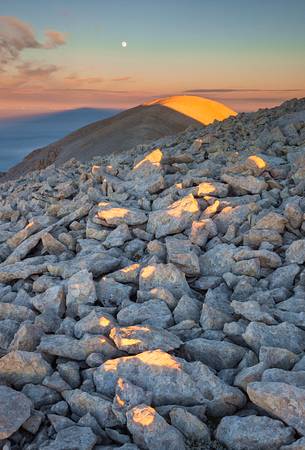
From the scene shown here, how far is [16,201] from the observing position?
13633 millimetres

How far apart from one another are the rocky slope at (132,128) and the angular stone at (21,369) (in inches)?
1046

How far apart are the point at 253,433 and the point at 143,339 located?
1707mm

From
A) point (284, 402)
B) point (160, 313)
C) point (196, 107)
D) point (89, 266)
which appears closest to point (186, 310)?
point (160, 313)

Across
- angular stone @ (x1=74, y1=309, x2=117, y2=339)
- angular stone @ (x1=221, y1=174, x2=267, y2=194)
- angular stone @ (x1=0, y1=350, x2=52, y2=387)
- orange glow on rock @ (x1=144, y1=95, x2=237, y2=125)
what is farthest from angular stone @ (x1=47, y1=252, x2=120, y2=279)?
orange glow on rock @ (x1=144, y1=95, x2=237, y2=125)

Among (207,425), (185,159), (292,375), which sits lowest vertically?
(207,425)

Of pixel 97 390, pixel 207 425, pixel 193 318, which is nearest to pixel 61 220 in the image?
pixel 193 318

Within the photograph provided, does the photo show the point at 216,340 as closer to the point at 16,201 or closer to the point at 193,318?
the point at 193,318

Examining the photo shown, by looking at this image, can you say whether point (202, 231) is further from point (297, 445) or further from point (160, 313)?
point (297, 445)

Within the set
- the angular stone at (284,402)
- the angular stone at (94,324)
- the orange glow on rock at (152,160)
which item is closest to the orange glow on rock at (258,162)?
the orange glow on rock at (152,160)

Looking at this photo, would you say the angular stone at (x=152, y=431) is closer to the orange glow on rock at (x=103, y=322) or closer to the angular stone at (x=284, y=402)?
the angular stone at (x=284, y=402)

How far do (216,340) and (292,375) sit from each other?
1.16 meters

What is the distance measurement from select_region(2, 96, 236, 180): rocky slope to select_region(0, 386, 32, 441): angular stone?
2730cm

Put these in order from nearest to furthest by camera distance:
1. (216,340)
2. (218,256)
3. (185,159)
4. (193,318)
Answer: (216,340) < (193,318) < (218,256) < (185,159)

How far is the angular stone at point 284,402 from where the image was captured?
15.1 feet
